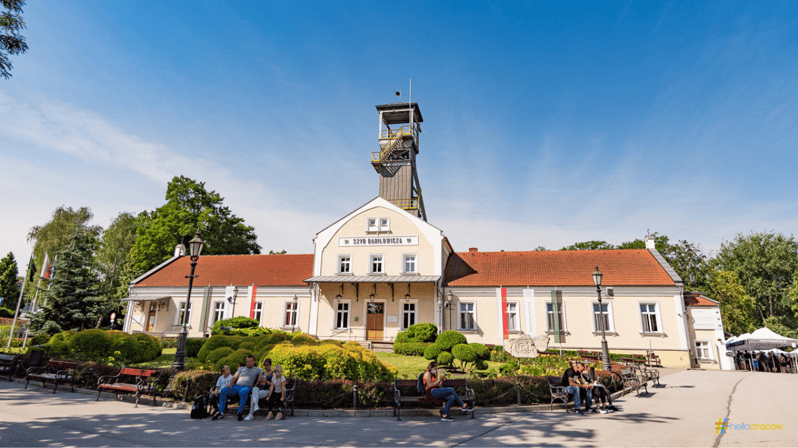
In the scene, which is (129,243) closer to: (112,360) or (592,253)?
(112,360)

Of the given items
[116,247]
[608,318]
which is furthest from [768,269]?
[116,247]

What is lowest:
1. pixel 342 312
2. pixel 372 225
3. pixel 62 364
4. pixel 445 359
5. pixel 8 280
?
pixel 62 364

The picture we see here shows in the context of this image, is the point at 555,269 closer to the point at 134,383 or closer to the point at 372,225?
the point at 372,225

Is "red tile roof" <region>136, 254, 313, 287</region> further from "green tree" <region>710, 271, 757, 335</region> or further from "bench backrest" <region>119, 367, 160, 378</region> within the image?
"green tree" <region>710, 271, 757, 335</region>

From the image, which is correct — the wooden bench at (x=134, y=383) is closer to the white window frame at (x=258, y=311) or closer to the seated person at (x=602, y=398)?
the seated person at (x=602, y=398)

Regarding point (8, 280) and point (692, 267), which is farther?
point (8, 280)

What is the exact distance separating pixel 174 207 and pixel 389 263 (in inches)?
1011

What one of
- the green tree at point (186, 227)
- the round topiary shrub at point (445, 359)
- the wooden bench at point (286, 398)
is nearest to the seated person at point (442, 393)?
the wooden bench at point (286, 398)

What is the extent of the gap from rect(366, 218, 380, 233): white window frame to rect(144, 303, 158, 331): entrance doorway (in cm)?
1770

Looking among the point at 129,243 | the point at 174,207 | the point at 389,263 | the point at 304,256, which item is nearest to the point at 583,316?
the point at 389,263

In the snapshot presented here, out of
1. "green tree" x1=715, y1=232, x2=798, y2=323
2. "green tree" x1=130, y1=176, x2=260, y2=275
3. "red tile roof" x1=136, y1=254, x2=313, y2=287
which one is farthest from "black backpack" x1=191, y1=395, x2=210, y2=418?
"green tree" x1=715, y1=232, x2=798, y2=323

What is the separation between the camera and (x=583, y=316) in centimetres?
2589

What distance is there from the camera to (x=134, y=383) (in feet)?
38.9

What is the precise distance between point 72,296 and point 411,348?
22529mm
